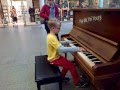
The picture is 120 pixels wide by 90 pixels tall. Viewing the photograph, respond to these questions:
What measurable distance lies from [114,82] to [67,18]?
12.1 m

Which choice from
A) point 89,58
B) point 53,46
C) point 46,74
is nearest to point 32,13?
point 53,46

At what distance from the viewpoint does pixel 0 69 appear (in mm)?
3484

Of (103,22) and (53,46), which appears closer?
(103,22)

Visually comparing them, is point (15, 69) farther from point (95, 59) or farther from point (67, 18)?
point (67, 18)

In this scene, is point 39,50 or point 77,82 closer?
point 77,82

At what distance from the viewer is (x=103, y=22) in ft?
6.55

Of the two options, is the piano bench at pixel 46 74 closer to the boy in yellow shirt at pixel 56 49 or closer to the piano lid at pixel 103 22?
the boy in yellow shirt at pixel 56 49

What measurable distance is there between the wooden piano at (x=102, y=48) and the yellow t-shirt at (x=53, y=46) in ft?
1.02

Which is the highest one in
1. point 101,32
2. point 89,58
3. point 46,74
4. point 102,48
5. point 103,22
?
point 103,22

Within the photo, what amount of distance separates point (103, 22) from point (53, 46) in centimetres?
70

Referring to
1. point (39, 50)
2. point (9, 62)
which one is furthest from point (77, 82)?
point (39, 50)

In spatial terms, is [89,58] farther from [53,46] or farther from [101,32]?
[53,46]

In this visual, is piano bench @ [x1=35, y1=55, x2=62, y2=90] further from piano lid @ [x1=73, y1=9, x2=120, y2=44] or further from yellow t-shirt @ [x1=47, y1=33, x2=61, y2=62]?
piano lid @ [x1=73, y1=9, x2=120, y2=44]

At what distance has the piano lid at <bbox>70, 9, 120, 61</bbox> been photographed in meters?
1.73
